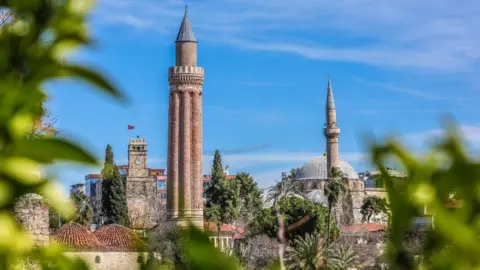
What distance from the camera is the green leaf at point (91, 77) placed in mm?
916

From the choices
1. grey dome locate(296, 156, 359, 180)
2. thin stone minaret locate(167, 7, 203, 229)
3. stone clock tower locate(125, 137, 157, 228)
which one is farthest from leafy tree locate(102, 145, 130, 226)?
grey dome locate(296, 156, 359, 180)

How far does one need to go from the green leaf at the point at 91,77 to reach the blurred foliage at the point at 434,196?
0.92 feet

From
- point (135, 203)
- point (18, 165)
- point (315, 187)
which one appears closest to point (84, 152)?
point (18, 165)

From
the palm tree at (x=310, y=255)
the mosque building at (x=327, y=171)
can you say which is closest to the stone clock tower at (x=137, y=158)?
the mosque building at (x=327, y=171)

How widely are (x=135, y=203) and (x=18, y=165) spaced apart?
75128 millimetres

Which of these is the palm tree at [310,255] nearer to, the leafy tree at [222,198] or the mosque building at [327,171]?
the leafy tree at [222,198]

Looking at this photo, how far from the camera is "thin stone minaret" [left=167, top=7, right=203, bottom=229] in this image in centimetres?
5759

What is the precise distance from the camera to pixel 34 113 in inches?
35.8

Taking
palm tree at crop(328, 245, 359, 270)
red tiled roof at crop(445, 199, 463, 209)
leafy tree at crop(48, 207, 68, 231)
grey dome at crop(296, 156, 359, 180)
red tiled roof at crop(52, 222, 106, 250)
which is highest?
grey dome at crop(296, 156, 359, 180)

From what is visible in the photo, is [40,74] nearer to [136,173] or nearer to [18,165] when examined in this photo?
[18,165]

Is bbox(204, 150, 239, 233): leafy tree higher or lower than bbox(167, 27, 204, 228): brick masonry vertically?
lower

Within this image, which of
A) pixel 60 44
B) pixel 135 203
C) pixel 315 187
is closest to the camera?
pixel 60 44

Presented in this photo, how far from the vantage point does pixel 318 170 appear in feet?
268

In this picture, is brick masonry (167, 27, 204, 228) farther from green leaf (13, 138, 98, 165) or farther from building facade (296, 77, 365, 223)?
green leaf (13, 138, 98, 165)
